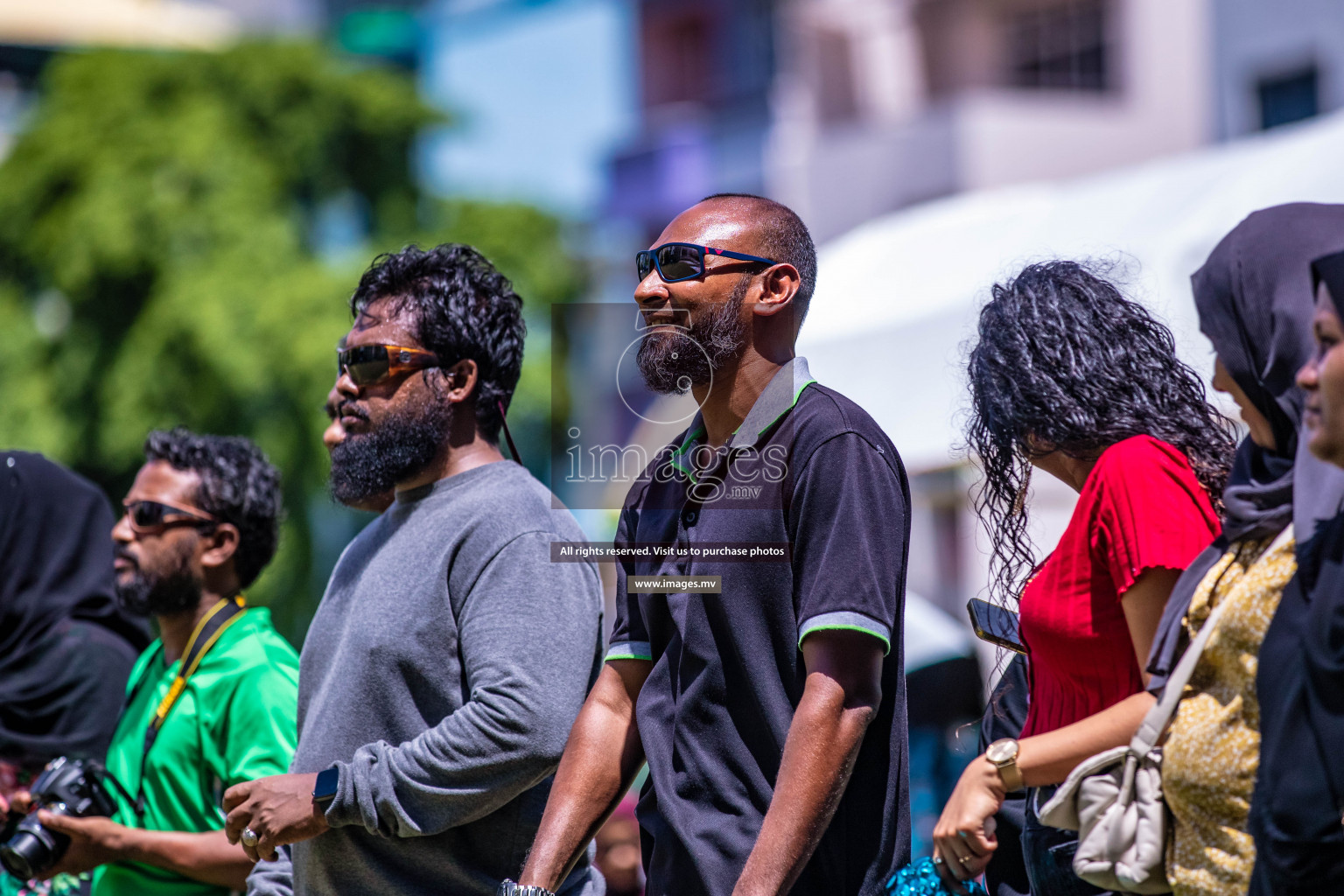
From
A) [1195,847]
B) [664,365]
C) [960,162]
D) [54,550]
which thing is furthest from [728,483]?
[960,162]

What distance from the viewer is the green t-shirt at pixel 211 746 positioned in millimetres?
3471

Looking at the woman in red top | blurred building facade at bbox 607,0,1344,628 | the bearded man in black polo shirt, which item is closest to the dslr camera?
the bearded man in black polo shirt

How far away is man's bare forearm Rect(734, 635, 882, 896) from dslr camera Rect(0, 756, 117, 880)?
1991 millimetres

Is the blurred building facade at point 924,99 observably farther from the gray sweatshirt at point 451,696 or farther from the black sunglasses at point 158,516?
the gray sweatshirt at point 451,696

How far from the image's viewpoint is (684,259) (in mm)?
2600

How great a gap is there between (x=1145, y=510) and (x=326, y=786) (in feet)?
5.10

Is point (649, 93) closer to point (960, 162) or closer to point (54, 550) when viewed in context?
point (960, 162)

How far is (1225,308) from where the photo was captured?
2.16 metres

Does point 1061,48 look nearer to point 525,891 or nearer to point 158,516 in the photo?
point 158,516

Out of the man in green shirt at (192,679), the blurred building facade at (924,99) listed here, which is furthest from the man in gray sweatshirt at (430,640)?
the blurred building facade at (924,99)

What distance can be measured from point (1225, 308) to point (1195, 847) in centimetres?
76

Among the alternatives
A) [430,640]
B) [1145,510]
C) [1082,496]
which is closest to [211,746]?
[430,640]

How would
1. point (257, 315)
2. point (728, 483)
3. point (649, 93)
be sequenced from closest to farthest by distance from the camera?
1. point (728, 483)
2. point (257, 315)
3. point (649, 93)

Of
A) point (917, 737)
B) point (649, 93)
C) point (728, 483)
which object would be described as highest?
point (649, 93)
